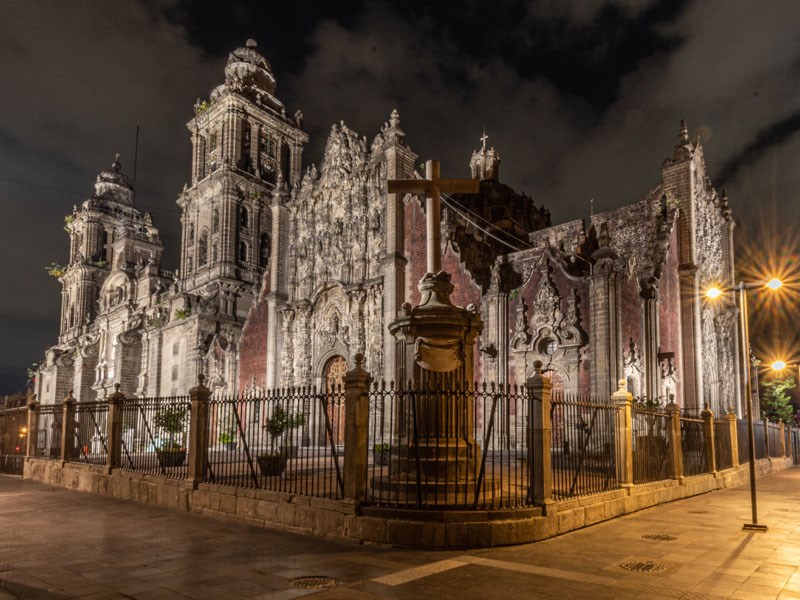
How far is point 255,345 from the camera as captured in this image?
34.8 meters

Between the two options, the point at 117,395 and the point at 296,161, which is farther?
the point at 296,161

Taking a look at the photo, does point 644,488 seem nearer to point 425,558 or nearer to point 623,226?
point 425,558

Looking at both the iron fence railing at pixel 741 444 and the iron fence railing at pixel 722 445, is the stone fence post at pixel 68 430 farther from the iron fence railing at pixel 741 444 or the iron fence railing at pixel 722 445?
the iron fence railing at pixel 741 444

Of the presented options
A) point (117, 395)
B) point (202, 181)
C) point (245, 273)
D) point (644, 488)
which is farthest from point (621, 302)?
point (202, 181)

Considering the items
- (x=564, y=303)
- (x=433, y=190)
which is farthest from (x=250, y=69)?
(x=433, y=190)

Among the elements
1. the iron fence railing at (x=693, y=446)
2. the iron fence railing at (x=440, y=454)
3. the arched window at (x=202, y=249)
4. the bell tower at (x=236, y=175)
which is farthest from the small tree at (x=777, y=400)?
the arched window at (x=202, y=249)

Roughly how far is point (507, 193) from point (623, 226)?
1345cm

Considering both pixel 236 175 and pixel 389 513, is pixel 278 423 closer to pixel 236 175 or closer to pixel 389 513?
pixel 389 513

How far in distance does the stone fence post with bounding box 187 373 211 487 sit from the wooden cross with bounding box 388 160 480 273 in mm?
5829

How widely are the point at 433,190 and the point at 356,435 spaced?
520cm

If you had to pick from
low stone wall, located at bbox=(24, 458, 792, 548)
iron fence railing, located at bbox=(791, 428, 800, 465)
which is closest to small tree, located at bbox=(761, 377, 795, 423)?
iron fence railing, located at bbox=(791, 428, 800, 465)

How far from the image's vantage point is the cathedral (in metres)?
22.5

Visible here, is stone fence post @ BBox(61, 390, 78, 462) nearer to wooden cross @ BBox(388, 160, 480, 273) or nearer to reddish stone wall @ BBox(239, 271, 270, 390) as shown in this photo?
wooden cross @ BBox(388, 160, 480, 273)

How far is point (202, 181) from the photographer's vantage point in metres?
44.5
